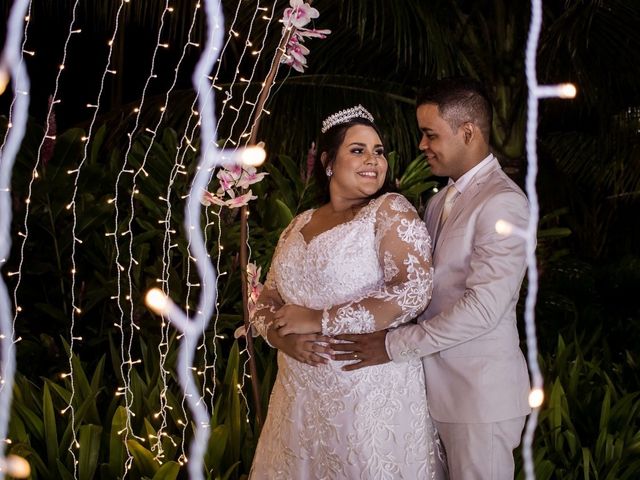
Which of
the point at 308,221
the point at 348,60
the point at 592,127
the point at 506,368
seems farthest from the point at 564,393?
the point at 592,127

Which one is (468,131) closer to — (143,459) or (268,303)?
(268,303)

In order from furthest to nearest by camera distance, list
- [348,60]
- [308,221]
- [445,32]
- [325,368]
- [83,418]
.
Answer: [348,60]
[445,32]
[83,418]
[308,221]
[325,368]

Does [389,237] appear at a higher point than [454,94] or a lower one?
lower

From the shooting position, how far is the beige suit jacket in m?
2.33

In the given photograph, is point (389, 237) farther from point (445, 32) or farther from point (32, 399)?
point (445, 32)

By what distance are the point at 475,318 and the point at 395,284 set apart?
26 cm

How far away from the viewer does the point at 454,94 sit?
2512mm

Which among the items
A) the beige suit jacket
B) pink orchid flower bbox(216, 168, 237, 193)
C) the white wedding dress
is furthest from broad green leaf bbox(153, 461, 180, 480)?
pink orchid flower bbox(216, 168, 237, 193)

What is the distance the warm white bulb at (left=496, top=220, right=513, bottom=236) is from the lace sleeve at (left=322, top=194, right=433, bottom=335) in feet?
0.73

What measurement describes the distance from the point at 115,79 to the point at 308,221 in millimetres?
5394

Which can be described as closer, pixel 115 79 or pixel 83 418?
pixel 83 418

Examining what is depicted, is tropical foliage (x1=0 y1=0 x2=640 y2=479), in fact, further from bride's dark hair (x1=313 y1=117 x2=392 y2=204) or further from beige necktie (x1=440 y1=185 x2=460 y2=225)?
beige necktie (x1=440 y1=185 x2=460 y2=225)

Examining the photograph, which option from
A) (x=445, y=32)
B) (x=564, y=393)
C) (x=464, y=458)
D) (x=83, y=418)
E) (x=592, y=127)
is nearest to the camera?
(x=464, y=458)

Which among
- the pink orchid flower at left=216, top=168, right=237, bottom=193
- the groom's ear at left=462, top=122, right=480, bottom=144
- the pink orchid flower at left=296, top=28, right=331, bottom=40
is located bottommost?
the pink orchid flower at left=216, top=168, right=237, bottom=193
